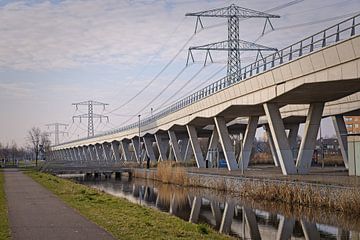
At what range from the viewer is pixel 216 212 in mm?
23672

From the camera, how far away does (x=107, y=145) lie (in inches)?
4980

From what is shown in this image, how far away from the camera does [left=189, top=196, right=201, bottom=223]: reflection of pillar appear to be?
21453 millimetres

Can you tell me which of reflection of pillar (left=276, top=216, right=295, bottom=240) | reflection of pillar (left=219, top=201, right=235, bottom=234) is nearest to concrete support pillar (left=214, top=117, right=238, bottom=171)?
reflection of pillar (left=219, top=201, right=235, bottom=234)

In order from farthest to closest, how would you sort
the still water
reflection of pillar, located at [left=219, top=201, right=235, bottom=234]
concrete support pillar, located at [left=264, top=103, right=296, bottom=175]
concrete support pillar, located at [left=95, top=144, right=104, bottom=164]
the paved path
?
concrete support pillar, located at [left=95, top=144, right=104, bottom=164] → concrete support pillar, located at [left=264, top=103, right=296, bottom=175] → reflection of pillar, located at [left=219, top=201, right=235, bottom=234] → the still water → the paved path

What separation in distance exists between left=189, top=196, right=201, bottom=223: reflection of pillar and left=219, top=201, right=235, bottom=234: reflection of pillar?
4.11 ft

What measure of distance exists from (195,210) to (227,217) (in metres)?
3.23

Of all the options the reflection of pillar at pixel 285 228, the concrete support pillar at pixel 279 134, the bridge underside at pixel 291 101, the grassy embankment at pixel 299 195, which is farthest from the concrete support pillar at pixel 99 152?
the reflection of pillar at pixel 285 228

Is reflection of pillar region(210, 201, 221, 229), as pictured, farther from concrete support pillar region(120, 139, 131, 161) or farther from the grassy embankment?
concrete support pillar region(120, 139, 131, 161)

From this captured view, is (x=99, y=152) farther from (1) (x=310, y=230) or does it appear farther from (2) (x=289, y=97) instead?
(1) (x=310, y=230)

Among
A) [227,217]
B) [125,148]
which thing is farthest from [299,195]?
[125,148]

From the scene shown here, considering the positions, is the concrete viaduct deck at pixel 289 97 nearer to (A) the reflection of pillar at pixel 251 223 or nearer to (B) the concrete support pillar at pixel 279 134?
(B) the concrete support pillar at pixel 279 134

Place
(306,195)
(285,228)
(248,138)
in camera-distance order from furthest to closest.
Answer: (248,138)
(306,195)
(285,228)

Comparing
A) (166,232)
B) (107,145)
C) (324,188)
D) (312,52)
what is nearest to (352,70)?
(312,52)

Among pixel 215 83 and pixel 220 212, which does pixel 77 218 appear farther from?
pixel 215 83
